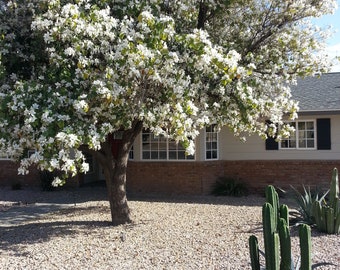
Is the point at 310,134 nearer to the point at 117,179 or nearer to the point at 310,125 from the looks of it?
the point at 310,125

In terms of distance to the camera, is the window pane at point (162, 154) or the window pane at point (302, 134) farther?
the window pane at point (162, 154)

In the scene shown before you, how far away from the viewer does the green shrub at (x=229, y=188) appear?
15062 millimetres

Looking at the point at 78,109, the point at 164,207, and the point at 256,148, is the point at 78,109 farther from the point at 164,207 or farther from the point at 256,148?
the point at 256,148

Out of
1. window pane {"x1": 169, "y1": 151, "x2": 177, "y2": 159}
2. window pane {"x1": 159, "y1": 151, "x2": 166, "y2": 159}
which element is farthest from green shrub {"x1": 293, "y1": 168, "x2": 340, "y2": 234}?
window pane {"x1": 159, "y1": 151, "x2": 166, "y2": 159}

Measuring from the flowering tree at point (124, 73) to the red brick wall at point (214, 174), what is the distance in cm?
570

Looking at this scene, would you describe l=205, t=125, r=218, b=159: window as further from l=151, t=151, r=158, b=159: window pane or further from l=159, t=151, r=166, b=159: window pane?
l=151, t=151, r=158, b=159: window pane

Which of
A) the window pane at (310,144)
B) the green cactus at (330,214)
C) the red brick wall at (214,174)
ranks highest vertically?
the window pane at (310,144)

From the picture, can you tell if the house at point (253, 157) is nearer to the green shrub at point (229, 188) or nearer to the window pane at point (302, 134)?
the window pane at point (302, 134)

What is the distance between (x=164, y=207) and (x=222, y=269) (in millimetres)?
5970

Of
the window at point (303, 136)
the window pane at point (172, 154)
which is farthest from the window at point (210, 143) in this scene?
the window at point (303, 136)

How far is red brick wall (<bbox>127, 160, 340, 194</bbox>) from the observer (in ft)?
48.7

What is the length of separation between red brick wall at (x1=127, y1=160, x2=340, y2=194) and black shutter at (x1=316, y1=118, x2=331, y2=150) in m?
0.53

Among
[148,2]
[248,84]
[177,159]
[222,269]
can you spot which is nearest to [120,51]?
[148,2]

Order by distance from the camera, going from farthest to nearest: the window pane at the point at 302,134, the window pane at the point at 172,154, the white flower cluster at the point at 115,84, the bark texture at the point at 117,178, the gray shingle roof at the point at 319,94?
the window pane at the point at 172,154 < the window pane at the point at 302,134 < the gray shingle roof at the point at 319,94 < the bark texture at the point at 117,178 < the white flower cluster at the point at 115,84
